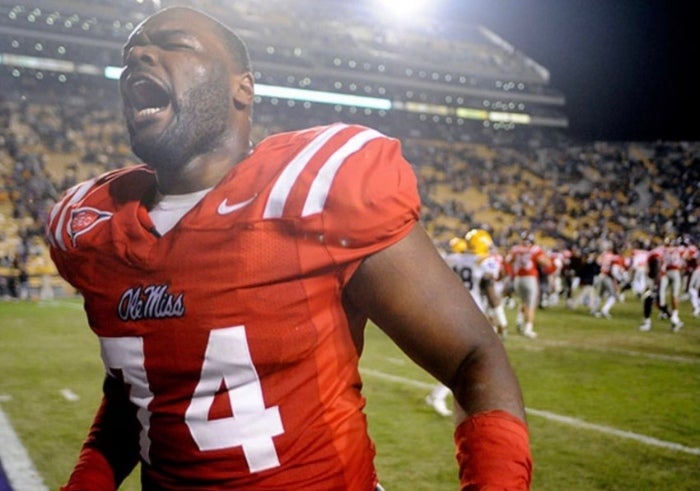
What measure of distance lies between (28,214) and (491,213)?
19785 millimetres

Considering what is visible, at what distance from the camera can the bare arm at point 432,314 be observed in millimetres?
1233

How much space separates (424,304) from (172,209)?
1.90 feet

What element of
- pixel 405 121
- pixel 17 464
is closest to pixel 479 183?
pixel 405 121

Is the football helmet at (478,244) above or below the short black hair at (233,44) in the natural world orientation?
below

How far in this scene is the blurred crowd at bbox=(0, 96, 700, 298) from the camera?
2222 centimetres

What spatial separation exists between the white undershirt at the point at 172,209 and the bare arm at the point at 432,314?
1.31 ft

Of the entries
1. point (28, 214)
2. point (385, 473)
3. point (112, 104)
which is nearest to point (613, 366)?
point (385, 473)

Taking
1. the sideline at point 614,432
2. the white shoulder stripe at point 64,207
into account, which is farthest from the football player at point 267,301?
the sideline at point 614,432

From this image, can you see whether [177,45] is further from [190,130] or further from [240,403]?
[240,403]

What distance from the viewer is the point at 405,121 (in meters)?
40.2

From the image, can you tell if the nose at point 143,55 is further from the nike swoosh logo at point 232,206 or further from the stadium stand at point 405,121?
the stadium stand at point 405,121

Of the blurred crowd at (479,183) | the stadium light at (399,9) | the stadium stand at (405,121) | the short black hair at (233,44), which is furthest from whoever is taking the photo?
the stadium light at (399,9)

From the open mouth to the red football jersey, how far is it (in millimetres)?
212

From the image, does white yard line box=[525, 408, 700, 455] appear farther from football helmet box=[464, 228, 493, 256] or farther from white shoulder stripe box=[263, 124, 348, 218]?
white shoulder stripe box=[263, 124, 348, 218]
